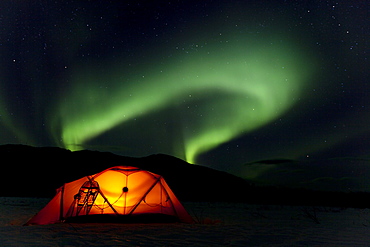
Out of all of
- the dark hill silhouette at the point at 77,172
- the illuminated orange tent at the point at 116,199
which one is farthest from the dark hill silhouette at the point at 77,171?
the illuminated orange tent at the point at 116,199

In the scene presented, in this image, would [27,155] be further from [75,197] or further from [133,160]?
[75,197]

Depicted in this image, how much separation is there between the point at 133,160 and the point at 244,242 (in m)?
130

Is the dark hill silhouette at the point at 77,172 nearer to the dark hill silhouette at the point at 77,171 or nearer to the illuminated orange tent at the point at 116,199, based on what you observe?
the dark hill silhouette at the point at 77,171

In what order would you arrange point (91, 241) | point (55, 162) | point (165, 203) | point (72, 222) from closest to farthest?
1. point (91, 241)
2. point (72, 222)
3. point (165, 203)
4. point (55, 162)

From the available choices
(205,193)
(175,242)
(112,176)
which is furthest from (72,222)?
(205,193)

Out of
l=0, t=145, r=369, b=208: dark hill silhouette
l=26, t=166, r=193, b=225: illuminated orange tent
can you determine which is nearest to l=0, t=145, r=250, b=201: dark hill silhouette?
l=0, t=145, r=369, b=208: dark hill silhouette

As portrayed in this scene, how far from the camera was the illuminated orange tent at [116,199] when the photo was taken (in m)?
11.8

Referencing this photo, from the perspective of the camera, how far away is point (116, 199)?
13.2 meters

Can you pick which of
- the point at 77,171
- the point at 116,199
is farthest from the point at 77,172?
the point at 116,199

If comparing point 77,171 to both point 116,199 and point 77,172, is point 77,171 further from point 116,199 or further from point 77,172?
point 116,199

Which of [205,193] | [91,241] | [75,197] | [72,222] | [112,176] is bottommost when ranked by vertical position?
[91,241]

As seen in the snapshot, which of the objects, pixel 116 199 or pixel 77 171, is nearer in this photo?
pixel 116 199

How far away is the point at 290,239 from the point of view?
8.27 m

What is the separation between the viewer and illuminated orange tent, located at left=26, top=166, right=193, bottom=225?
1184 centimetres
